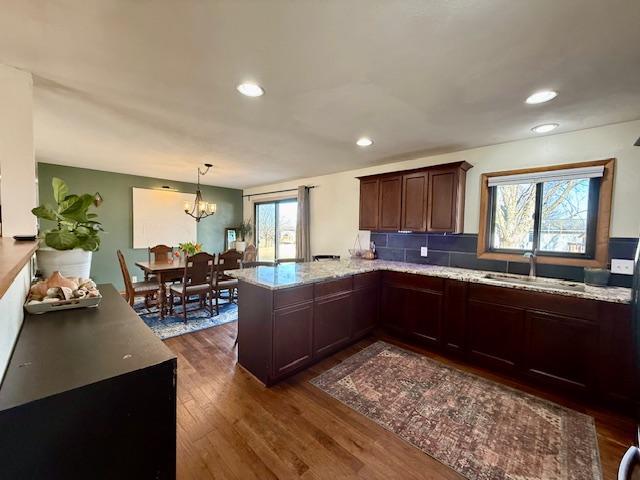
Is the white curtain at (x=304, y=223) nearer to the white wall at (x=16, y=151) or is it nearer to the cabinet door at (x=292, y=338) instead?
the cabinet door at (x=292, y=338)

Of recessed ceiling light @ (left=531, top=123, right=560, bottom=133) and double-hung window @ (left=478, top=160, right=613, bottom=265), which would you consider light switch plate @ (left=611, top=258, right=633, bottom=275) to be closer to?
double-hung window @ (left=478, top=160, right=613, bottom=265)

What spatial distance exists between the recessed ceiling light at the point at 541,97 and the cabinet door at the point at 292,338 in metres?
2.36

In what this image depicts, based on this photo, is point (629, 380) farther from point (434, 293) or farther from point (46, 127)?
point (46, 127)

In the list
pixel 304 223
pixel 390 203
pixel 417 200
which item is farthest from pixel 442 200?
pixel 304 223

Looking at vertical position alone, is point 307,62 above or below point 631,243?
above

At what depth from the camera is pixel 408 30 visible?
1297mm

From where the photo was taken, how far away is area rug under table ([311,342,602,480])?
1.59 metres

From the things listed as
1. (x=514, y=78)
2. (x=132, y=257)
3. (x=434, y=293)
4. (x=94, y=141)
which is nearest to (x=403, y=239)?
(x=434, y=293)

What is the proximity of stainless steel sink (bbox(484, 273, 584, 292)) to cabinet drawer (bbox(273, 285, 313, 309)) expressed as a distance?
1891 millimetres

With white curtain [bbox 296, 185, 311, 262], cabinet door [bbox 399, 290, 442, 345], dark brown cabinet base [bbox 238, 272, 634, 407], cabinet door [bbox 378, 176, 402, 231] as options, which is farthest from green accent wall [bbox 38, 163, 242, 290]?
cabinet door [bbox 399, 290, 442, 345]

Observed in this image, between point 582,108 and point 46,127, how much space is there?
15.9 ft

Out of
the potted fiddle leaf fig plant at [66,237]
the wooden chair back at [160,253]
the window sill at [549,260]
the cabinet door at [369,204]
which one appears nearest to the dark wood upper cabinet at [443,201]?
the window sill at [549,260]

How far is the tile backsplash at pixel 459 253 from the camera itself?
2.38m

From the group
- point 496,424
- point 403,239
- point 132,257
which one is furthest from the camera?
point 132,257
